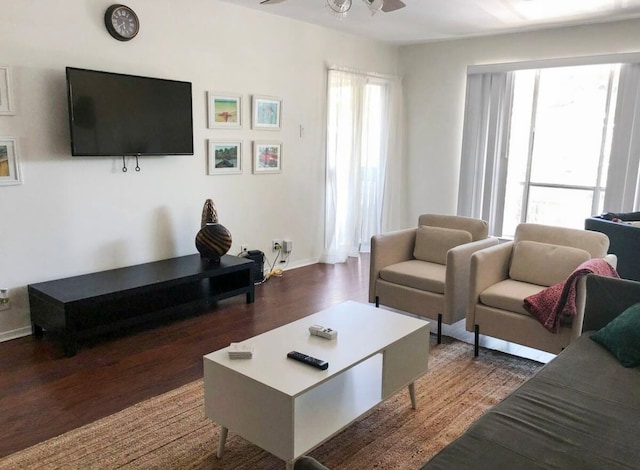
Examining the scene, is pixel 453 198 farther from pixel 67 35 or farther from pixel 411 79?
pixel 67 35

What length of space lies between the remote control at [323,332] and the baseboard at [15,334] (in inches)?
88.8

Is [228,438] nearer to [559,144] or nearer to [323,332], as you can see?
[323,332]

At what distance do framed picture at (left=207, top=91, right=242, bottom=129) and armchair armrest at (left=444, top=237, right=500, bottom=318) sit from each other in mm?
2336

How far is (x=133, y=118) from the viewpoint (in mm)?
3805

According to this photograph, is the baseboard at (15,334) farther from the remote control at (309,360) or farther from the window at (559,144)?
the window at (559,144)

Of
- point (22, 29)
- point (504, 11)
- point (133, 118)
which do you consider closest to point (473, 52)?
point (504, 11)

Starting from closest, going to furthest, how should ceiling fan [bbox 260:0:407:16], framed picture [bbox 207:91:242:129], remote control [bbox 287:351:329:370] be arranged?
remote control [bbox 287:351:329:370], ceiling fan [bbox 260:0:407:16], framed picture [bbox 207:91:242:129]

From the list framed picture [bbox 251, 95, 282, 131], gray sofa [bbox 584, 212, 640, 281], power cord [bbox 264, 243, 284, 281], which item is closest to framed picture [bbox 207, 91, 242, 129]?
framed picture [bbox 251, 95, 282, 131]

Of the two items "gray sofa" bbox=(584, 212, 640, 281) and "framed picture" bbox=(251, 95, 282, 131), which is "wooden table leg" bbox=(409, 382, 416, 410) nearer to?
"gray sofa" bbox=(584, 212, 640, 281)

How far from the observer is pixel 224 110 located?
15.0 ft

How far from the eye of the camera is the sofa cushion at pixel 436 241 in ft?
12.9

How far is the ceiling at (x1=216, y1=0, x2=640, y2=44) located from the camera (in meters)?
4.27

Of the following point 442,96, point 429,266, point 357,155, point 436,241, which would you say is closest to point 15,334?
point 429,266

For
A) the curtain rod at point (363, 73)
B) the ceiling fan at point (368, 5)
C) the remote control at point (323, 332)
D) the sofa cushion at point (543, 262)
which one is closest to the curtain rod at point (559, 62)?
the curtain rod at point (363, 73)
